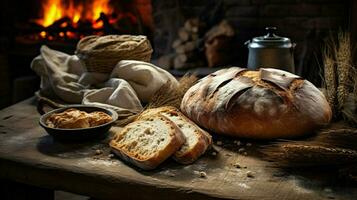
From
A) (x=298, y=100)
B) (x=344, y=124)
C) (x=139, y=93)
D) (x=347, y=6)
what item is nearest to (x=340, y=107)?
(x=344, y=124)

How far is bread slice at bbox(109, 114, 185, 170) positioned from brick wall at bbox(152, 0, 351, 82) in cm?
203

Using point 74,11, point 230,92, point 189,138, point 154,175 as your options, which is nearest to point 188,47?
point 74,11

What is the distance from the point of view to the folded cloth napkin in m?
1.60

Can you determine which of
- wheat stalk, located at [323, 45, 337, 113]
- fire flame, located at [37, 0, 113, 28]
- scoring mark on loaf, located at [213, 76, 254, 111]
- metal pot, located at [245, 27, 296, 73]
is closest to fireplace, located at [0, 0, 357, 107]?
fire flame, located at [37, 0, 113, 28]

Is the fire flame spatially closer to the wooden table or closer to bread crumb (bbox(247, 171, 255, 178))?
the wooden table

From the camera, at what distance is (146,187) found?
108 centimetres

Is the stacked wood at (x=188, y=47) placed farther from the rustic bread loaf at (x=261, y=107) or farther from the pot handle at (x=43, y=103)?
the rustic bread loaf at (x=261, y=107)

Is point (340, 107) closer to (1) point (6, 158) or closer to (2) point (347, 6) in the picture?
(1) point (6, 158)

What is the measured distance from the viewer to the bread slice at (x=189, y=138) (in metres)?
1.17

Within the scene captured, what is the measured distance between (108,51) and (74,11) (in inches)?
91.4

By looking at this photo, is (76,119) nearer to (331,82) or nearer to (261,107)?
(261,107)

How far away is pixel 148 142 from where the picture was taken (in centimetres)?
122

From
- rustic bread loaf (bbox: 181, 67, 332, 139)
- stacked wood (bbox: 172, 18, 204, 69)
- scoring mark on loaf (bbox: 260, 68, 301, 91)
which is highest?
scoring mark on loaf (bbox: 260, 68, 301, 91)

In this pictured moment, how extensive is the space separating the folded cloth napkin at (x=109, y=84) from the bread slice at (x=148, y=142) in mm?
250
